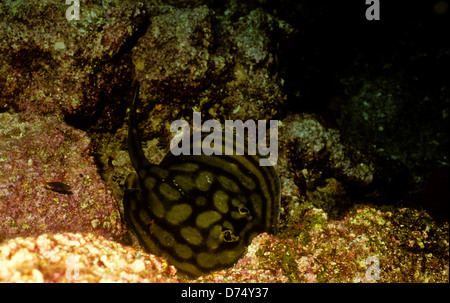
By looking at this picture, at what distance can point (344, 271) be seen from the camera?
7.64 feet

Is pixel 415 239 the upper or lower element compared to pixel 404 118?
lower

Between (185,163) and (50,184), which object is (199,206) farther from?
(50,184)

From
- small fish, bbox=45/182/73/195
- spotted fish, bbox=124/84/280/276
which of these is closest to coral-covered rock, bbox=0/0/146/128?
spotted fish, bbox=124/84/280/276

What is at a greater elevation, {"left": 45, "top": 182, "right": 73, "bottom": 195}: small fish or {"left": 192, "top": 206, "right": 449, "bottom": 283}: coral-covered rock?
{"left": 45, "top": 182, "right": 73, "bottom": 195}: small fish

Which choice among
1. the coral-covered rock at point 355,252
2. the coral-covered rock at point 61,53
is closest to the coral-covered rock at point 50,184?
the coral-covered rock at point 61,53

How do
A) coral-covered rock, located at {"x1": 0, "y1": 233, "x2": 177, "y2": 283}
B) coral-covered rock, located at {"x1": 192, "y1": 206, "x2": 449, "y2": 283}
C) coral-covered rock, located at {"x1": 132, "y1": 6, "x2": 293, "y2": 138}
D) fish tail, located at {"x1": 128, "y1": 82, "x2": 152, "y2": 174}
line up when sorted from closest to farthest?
1. coral-covered rock, located at {"x1": 0, "y1": 233, "x2": 177, "y2": 283}
2. coral-covered rock, located at {"x1": 192, "y1": 206, "x2": 449, "y2": 283}
3. fish tail, located at {"x1": 128, "y1": 82, "x2": 152, "y2": 174}
4. coral-covered rock, located at {"x1": 132, "y1": 6, "x2": 293, "y2": 138}

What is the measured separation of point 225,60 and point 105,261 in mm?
2469

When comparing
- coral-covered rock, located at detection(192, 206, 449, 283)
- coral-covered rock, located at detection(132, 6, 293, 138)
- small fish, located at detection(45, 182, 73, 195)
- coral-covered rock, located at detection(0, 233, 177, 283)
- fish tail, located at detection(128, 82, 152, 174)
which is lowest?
coral-covered rock, located at detection(192, 206, 449, 283)

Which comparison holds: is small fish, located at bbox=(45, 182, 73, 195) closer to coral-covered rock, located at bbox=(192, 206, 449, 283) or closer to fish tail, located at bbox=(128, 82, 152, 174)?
fish tail, located at bbox=(128, 82, 152, 174)

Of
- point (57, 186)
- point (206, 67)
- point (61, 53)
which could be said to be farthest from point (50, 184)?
point (206, 67)

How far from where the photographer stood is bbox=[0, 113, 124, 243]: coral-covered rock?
7.66ft

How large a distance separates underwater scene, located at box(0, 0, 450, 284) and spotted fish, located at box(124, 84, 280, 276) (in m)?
0.01
